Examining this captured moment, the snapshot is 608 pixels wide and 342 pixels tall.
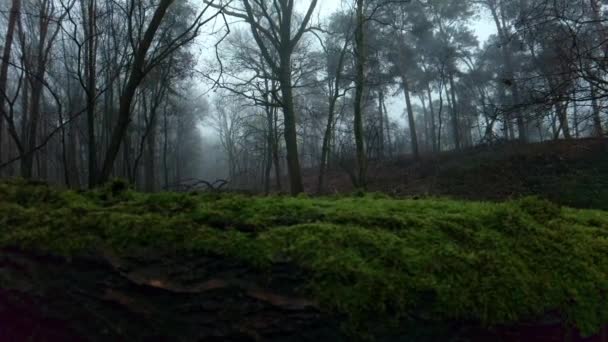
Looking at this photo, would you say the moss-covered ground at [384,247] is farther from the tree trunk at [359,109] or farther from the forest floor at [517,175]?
the forest floor at [517,175]

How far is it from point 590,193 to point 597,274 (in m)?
10.0

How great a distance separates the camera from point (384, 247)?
1.24 m

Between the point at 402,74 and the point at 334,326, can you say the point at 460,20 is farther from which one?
the point at 334,326

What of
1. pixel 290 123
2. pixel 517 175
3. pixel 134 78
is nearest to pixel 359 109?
pixel 290 123

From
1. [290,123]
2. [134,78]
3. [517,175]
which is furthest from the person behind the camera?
[517,175]

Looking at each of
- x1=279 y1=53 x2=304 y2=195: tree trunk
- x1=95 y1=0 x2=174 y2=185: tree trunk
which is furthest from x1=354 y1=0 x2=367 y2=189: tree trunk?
x1=95 y1=0 x2=174 y2=185: tree trunk

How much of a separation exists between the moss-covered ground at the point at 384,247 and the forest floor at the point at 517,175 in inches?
293

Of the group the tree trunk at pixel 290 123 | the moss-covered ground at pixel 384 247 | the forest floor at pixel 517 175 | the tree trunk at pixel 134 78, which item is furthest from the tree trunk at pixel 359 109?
the moss-covered ground at pixel 384 247

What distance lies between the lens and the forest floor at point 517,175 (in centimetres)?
938

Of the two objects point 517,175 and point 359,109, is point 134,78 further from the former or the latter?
point 517,175

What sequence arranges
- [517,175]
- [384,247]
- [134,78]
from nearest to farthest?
[384,247] → [134,78] → [517,175]

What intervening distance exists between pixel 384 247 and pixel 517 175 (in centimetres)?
1291

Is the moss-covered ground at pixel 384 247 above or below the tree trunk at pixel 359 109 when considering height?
below

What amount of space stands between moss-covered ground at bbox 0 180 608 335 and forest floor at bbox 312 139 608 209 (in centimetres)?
744
